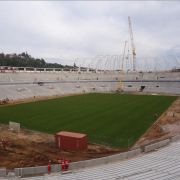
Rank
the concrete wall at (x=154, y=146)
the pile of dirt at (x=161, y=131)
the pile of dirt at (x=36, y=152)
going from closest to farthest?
1. the pile of dirt at (x=36, y=152)
2. the concrete wall at (x=154, y=146)
3. the pile of dirt at (x=161, y=131)

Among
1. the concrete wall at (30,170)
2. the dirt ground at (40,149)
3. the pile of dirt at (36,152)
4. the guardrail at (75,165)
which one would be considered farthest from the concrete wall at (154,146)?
the concrete wall at (30,170)

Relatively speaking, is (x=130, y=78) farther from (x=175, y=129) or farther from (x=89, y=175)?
(x=89, y=175)

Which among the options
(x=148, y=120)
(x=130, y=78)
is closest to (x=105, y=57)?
(x=130, y=78)

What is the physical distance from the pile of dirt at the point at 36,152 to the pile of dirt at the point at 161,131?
320 cm

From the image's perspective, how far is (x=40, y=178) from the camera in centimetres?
1004

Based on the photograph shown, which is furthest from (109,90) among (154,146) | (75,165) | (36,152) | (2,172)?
(2,172)

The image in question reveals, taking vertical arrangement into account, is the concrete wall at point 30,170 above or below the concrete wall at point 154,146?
below

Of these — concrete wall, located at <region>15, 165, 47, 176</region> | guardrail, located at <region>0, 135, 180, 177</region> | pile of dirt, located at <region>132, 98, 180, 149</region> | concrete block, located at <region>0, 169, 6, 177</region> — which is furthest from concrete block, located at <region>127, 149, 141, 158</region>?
concrete block, located at <region>0, 169, 6, 177</region>

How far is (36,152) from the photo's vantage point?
551 inches

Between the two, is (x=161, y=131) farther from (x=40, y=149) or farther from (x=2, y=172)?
(x=2, y=172)

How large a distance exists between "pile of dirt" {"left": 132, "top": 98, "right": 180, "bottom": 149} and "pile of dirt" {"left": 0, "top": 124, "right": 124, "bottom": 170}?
3.20 meters

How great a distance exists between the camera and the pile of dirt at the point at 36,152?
40.9 ft

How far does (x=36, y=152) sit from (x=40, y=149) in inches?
25.0

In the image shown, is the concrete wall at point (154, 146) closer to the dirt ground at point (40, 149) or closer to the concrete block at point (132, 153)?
the concrete block at point (132, 153)
